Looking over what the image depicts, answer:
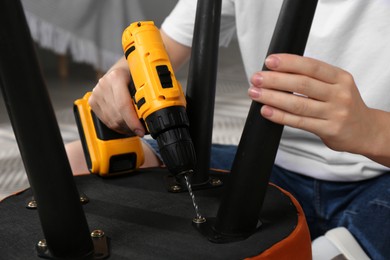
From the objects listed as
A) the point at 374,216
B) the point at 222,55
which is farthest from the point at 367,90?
the point at 222,55

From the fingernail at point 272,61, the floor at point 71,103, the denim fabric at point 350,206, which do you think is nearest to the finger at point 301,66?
the fingernail at point 272,61

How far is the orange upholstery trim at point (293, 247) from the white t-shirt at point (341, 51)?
0.75ft

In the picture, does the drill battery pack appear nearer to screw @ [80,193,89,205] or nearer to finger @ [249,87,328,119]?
screw @ [80,193,89,205]

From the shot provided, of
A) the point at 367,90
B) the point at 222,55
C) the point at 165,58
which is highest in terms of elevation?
the point at 165,58

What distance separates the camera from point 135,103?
1.78ft

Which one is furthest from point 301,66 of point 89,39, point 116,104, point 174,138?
point 89,39

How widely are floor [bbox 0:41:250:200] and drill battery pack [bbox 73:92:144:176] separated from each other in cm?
44

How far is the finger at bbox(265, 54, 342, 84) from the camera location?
0.41 m

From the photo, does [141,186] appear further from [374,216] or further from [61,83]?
[61,83]

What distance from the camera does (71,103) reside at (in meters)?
1.79

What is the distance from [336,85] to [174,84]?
15 cm

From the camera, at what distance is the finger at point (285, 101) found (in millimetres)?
424

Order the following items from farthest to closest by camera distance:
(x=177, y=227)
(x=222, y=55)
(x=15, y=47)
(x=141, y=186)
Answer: (x=222, y=55)
(x=141, y=186)
(x=177, y=227)
(x=15, y=47)

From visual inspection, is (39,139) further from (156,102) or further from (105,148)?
(105,148)
